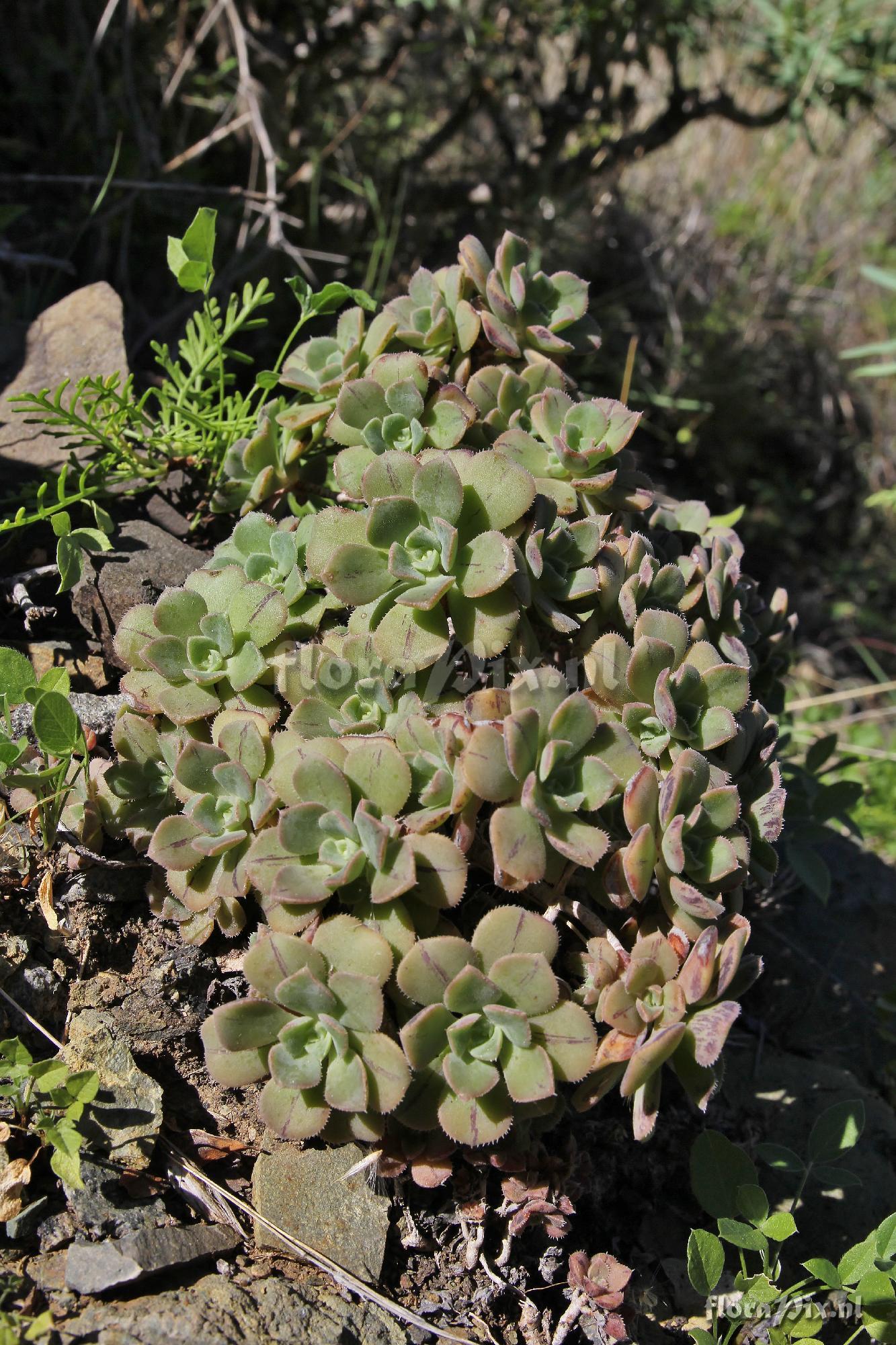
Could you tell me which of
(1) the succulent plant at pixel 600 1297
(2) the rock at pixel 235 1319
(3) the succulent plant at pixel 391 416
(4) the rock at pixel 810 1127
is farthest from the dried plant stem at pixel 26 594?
(4) the rock at pixel 810 1127

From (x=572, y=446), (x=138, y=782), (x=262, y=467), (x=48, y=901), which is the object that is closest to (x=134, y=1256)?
(x=48, y=901)

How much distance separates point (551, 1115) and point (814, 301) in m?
4.84

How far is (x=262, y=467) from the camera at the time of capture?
2.05m

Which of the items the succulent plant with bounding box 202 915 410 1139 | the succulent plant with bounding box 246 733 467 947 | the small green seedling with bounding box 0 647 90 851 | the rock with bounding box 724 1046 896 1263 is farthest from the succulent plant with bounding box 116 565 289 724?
the rock with bounding box 724 1046 896 1263

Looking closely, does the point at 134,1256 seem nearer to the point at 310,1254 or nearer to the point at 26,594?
the point at 310,1254

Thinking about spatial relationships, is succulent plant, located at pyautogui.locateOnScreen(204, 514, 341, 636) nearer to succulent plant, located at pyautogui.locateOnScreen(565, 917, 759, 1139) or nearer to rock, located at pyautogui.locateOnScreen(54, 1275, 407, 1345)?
succulent plant, located at pyautogui.locateOnScreen(565, 917, 759, 1139)

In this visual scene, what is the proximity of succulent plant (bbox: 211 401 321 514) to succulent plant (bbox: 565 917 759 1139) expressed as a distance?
1109mm

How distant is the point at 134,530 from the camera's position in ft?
7.04

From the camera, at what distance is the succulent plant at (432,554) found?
63.0 inches

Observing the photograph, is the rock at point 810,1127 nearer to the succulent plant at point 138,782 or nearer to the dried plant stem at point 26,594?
the succulent plant at point 138,782

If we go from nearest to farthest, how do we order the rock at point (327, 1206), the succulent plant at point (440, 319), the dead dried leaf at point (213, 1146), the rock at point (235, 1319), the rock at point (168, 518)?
1. the rock at point (235, 1319)
2. the rock at point (327, 1206)
3. the dead dried leaf at point (213, 1146)
4. the succulent plant at point (440, 319)
5. the rock at point (168, 518)

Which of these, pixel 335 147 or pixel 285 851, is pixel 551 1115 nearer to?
pixel 285 851

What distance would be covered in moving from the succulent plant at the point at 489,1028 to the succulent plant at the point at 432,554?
1.46ft

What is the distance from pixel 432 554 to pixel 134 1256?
113 centimetres
